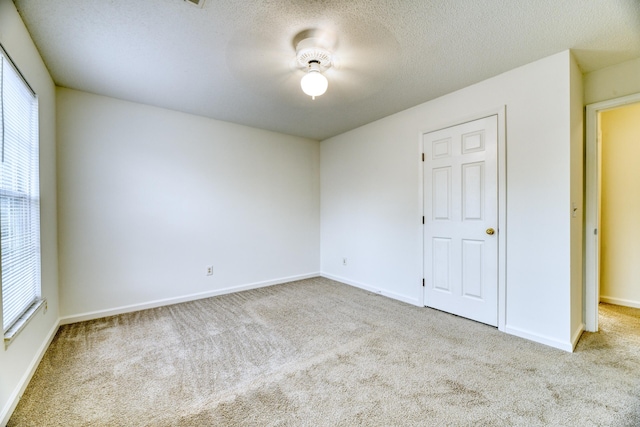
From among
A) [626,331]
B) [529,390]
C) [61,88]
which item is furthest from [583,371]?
[61,88]

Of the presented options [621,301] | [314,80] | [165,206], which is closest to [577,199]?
[621,301]

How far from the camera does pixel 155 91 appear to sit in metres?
2.88

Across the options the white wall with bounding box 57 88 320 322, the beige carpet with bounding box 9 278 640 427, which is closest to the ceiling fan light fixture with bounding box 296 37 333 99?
the white wall with bounding box 57 88 320 322

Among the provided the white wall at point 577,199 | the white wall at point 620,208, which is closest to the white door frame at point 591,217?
the white wall at point 577,199

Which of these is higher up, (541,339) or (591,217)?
(591,217)

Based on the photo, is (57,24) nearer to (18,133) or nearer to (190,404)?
(18,133)

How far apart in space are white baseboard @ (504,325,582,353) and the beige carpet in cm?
6

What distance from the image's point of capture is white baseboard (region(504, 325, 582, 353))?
2.19 m

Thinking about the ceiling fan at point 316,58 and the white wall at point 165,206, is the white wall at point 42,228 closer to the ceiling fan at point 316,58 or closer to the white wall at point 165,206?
the white wall at point 165,206

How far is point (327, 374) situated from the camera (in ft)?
6.27

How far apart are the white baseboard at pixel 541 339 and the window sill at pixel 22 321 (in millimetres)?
3702

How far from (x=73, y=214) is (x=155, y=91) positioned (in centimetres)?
156

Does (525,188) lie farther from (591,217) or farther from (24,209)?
(24,209)

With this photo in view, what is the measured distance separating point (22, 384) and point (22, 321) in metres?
0.39
